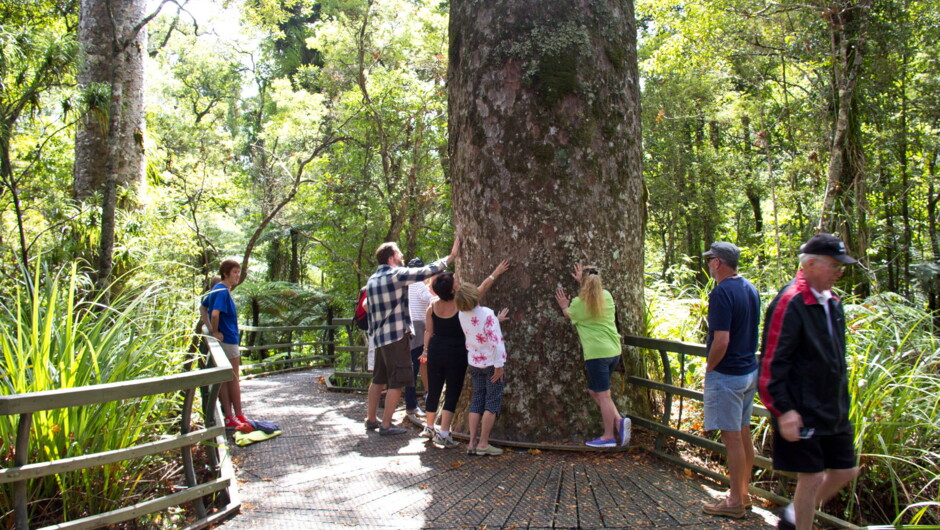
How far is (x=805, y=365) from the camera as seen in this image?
340cm

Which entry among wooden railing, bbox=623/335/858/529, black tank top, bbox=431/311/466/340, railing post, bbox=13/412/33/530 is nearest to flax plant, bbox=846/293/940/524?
wooden railing, bbox=623/335/858/529

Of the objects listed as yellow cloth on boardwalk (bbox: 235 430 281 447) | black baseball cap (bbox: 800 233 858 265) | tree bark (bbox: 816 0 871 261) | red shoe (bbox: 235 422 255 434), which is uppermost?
tree bark (bbox: 816 0 871 261)

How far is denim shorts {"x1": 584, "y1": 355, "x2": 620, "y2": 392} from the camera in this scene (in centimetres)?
542

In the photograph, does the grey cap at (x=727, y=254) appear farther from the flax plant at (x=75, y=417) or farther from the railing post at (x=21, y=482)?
the railing post at (x=21, y=482)

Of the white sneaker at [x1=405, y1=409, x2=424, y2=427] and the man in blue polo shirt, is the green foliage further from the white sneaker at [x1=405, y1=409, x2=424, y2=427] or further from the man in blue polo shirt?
the white sneaker at [x1=405, y1=409, x2=424, y2=427]

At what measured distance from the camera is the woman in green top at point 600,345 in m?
5.42

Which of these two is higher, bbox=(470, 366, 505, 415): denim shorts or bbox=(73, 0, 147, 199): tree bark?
bbox=(73, 0, 147, 199): tree bark

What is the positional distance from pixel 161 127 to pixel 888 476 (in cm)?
2543

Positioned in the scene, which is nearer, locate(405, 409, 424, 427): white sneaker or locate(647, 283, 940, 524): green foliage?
locate(647, 283, 940, 524): green foliage

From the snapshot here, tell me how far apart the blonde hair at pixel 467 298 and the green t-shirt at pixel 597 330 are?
2.64 ft

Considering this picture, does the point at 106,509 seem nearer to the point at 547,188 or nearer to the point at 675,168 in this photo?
the point at 547,188

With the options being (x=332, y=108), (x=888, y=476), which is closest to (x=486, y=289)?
(x=888, y=476)

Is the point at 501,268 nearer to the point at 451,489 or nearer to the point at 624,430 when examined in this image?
the point at 624,430

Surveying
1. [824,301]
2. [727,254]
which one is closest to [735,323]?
[727,254]
